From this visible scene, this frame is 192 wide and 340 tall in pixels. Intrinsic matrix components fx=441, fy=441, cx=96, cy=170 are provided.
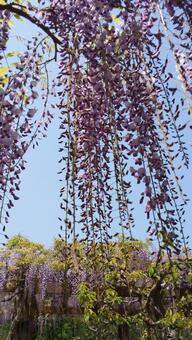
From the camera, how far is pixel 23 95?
6.86 feet

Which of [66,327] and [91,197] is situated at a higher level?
[66,327]

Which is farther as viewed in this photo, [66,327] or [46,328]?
[66,327]

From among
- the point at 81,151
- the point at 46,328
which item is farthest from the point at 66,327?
the point at 81,151

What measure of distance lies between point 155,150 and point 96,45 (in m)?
0.51

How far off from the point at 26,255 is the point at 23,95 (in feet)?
18.3

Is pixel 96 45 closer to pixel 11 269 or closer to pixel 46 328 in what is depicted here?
pixel 11 269

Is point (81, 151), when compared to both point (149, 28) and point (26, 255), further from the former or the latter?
point (26, 255)

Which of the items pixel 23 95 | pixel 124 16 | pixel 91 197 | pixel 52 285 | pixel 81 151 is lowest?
pixel 91 197

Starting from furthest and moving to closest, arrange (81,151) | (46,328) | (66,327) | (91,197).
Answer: (66,327) < (46,328) < (81,151) < (91,197)

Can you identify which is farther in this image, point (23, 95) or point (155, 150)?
point (23, 95)

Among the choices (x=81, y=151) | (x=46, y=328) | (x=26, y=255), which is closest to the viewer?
(x=81, y=151)

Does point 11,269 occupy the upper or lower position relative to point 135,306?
upper

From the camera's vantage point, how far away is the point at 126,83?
1.94 meters

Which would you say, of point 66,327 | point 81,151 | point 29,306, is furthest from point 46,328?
point 81,151
